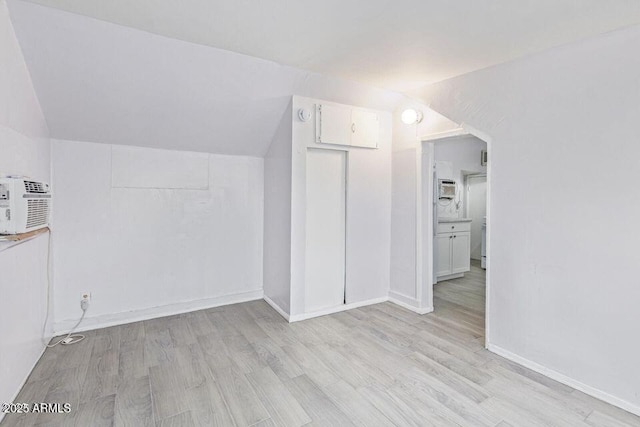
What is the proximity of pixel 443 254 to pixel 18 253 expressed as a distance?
15.4ft

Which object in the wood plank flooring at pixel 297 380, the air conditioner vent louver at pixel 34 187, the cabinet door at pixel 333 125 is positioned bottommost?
the wood plank flooring at pixel 297 380

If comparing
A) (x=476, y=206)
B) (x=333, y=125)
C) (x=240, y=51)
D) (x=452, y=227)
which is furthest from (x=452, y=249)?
(x=240, y=51)

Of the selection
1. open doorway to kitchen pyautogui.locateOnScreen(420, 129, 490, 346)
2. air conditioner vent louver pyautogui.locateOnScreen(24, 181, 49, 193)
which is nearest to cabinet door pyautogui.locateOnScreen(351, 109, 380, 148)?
open doorway to kitchen pyautogui.locateOnScreen(420, 129, 490, 346)

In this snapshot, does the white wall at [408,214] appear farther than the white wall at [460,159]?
No

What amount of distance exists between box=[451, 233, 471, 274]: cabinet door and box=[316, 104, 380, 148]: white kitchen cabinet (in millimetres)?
2340

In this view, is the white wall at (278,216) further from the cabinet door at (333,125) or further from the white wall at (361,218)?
the cabinet door at (333,125)

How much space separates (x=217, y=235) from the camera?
3588mm

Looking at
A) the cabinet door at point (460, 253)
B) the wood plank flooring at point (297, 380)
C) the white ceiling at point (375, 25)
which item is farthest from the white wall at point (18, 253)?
the cabinet door at point (460, 253)

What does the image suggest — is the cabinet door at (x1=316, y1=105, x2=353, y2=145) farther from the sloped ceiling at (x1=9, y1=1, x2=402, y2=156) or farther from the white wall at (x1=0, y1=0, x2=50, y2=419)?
the white wall at (x1=0, y1=0, x2=50, y2=419)

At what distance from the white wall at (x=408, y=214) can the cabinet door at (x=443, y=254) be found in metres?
1.20

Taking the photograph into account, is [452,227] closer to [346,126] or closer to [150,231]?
[346,126]

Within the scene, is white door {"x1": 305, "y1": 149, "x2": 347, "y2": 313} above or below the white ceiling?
below

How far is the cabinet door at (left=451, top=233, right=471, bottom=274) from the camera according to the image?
15.9ft

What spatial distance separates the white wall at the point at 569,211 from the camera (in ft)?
6.29
